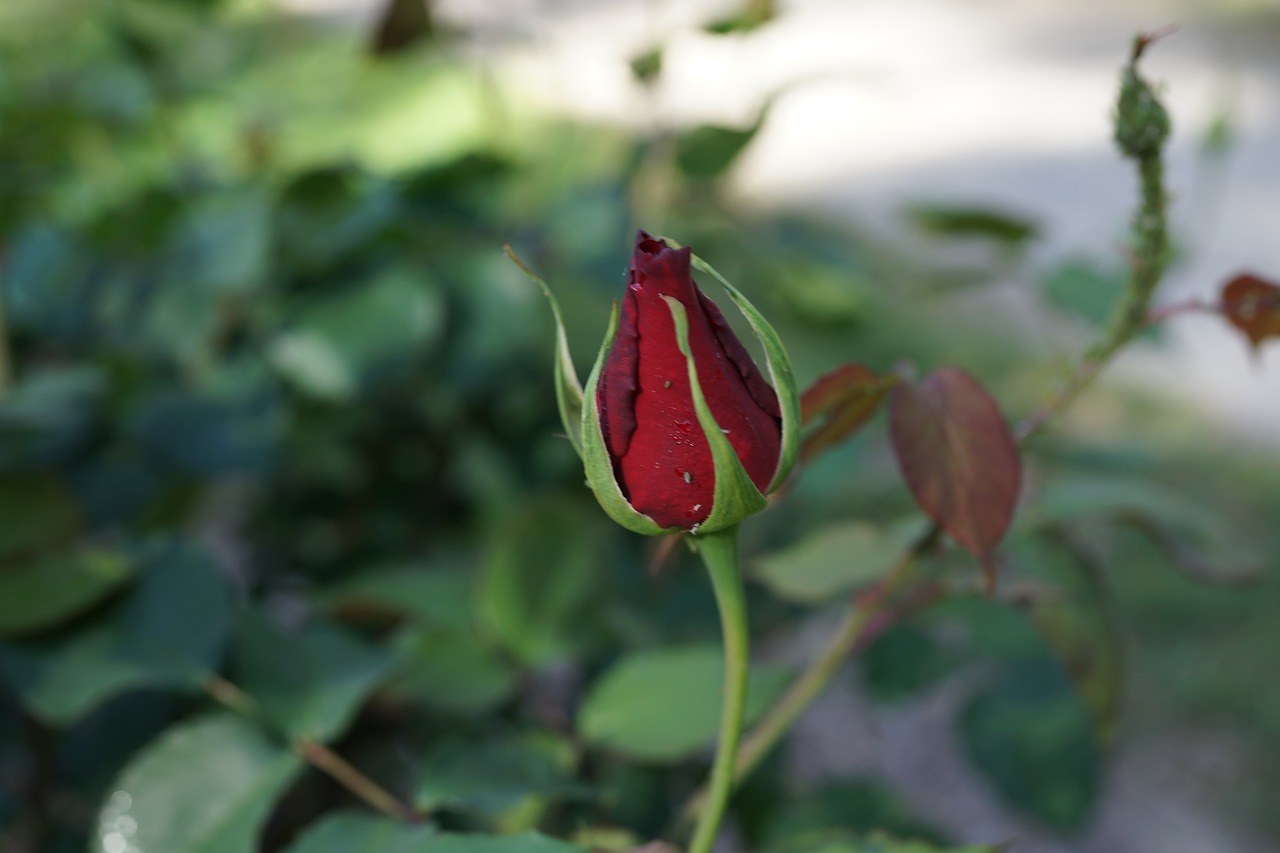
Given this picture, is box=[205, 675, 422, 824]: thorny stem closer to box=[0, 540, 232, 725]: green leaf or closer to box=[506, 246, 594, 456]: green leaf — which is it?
box=[0, 540, 232, 725]: green leaf


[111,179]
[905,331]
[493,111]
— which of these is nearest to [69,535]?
[493,111]

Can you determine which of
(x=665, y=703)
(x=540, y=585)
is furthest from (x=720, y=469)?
(x=540, y=585)

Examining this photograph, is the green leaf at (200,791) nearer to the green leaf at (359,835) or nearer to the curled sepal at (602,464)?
the green leaf at (359,835)

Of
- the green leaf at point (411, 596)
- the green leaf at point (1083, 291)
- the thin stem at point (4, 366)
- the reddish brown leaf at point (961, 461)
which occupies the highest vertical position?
the reddish brown leaf at point (961, 461)

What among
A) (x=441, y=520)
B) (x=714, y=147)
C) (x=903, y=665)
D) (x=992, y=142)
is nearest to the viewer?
(x=714, y=147)

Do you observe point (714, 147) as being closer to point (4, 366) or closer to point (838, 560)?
point (838, 560)

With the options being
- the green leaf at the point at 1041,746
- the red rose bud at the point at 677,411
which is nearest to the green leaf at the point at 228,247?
the red rose bud at the point at 677,411
